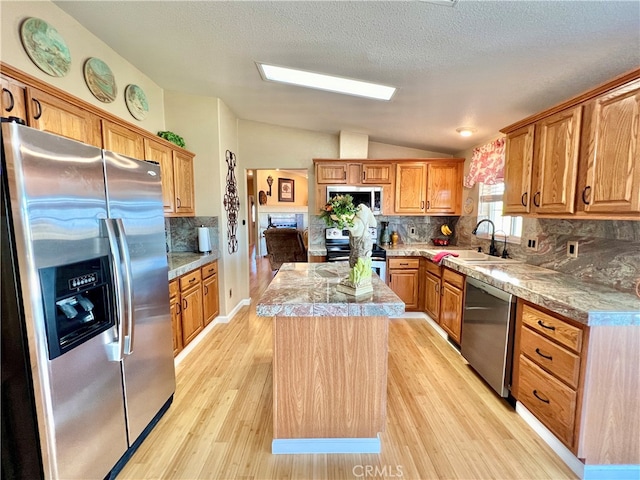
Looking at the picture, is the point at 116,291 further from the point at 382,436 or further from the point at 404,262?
the point at 404,262

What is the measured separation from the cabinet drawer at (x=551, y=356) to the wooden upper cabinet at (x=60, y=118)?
3.19 m

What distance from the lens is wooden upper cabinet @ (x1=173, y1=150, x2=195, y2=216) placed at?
308 centimetres

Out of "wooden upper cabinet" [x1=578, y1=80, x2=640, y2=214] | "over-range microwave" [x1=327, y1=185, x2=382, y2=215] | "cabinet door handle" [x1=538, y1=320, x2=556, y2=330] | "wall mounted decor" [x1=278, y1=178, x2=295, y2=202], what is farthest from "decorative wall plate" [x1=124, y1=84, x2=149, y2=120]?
"wall mounted decor" [x1=278, y1=178, x2=295, y2=202]

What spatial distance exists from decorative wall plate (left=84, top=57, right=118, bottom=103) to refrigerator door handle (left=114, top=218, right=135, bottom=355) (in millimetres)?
1692

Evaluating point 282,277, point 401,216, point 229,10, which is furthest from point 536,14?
point 401,216

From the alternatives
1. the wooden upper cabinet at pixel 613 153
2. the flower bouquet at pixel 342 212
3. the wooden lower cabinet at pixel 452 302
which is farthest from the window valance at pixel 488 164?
the flower bouquet at pixel 342 212

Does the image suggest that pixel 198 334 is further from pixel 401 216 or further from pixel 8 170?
pixel 401 216

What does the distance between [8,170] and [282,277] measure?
4.78 feet

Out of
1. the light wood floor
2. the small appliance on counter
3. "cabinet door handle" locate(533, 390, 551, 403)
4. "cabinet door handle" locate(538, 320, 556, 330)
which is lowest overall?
the light wood floor

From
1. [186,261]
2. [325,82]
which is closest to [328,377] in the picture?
[186,261]

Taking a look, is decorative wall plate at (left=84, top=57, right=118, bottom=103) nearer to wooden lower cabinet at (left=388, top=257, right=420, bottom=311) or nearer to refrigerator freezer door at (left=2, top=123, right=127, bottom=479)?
refrigerator freezer door at (left=2, top=123, right=127, bottom=479)

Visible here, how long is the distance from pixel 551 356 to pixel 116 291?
2.44m

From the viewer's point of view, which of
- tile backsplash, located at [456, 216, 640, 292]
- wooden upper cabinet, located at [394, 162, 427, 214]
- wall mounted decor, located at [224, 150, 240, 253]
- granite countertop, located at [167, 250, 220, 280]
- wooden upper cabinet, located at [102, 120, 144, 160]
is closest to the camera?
tile backsplash, located at [456, 216, 640, 292]

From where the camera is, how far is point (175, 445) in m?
1.73
